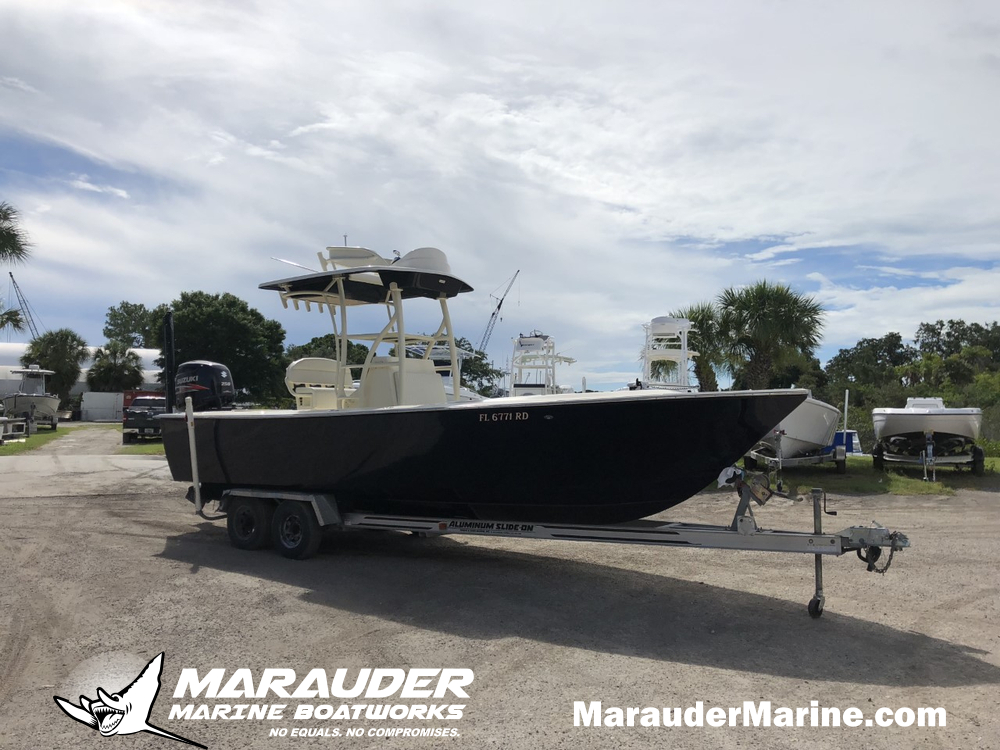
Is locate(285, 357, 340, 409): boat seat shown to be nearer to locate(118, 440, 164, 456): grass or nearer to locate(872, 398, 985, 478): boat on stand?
locate(872, 398, 985, 478): boat on stand

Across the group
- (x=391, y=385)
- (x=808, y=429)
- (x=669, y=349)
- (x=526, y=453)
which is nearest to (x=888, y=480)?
(x=808, y=429)

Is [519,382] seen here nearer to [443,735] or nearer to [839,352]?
[443,735]

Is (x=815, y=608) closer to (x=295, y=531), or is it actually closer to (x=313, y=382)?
(x=295, y=531)

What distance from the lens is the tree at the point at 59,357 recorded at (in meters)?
52.2

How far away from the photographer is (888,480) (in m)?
13.7

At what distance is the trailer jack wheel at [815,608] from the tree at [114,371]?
58880 millimetres

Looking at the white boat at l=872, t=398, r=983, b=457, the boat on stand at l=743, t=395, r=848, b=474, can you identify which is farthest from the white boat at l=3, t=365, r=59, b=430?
the white boat at l=872, t=398, r=983, b=457

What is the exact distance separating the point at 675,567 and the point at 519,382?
11.8 meters

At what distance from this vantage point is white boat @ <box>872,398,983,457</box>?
541 inches

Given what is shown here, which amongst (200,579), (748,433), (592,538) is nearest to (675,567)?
(592,538)

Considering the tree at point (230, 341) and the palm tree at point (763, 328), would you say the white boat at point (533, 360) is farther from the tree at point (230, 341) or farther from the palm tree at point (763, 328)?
the tree at point (230, 341)

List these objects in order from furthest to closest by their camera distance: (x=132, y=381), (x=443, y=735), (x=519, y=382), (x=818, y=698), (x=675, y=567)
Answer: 1. (x=132, y=381)
2. (x=519, y=382)
3. (x=675, y=567)
4. (x=818, y=698)
5. (x=443, y=735)

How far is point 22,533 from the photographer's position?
9.08 m

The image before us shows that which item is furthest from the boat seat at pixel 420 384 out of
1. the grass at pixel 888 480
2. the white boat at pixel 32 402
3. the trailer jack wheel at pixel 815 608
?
the white boat at pixel 32 402
